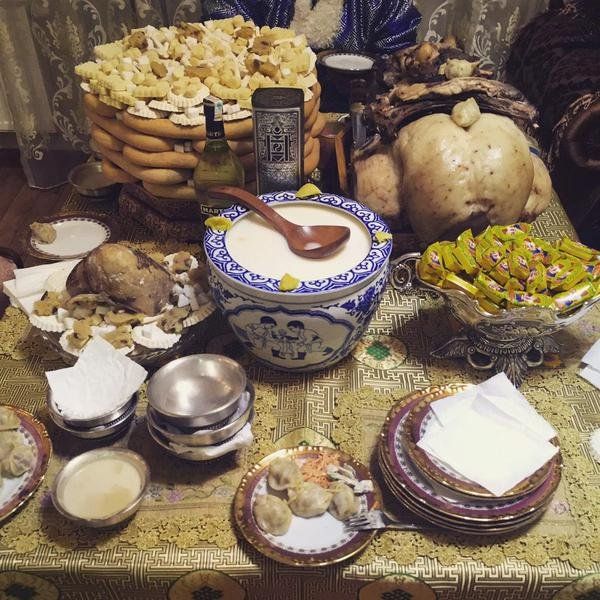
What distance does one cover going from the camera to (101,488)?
2.99 ft

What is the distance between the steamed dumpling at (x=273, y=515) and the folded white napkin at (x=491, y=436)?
0.23 meters

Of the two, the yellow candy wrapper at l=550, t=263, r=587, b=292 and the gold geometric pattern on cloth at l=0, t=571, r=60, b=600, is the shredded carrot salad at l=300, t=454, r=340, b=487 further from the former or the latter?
the yellow candy wrapper at l=550, t=263, r=587, b=292

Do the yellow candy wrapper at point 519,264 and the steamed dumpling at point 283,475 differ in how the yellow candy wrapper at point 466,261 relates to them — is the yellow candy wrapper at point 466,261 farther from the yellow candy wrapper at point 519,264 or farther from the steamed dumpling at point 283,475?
the steamed dumpling at point 283,475

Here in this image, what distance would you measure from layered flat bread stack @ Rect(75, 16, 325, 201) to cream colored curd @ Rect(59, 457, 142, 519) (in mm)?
698

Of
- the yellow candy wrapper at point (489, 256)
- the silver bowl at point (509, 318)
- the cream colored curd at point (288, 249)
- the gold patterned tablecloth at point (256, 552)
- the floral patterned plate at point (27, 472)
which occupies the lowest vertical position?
the gold patterned tablecloth at point (256, 552)

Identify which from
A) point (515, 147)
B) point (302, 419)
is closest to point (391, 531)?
point (302, 419)

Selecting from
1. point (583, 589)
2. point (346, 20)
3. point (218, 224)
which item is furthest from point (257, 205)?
point (346, 20)

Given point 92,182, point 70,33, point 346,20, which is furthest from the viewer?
point 70,33

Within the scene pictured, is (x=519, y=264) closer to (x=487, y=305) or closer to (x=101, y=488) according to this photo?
(x=487, y=305)

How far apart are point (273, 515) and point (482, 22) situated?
2.57 m

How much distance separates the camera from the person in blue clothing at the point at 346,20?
247cm

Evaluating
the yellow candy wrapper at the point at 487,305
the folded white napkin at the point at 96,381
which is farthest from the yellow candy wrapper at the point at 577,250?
the folded white napkin at the point at 96,381

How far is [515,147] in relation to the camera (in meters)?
1.34

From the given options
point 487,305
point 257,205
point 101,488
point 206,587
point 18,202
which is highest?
point 257,205
